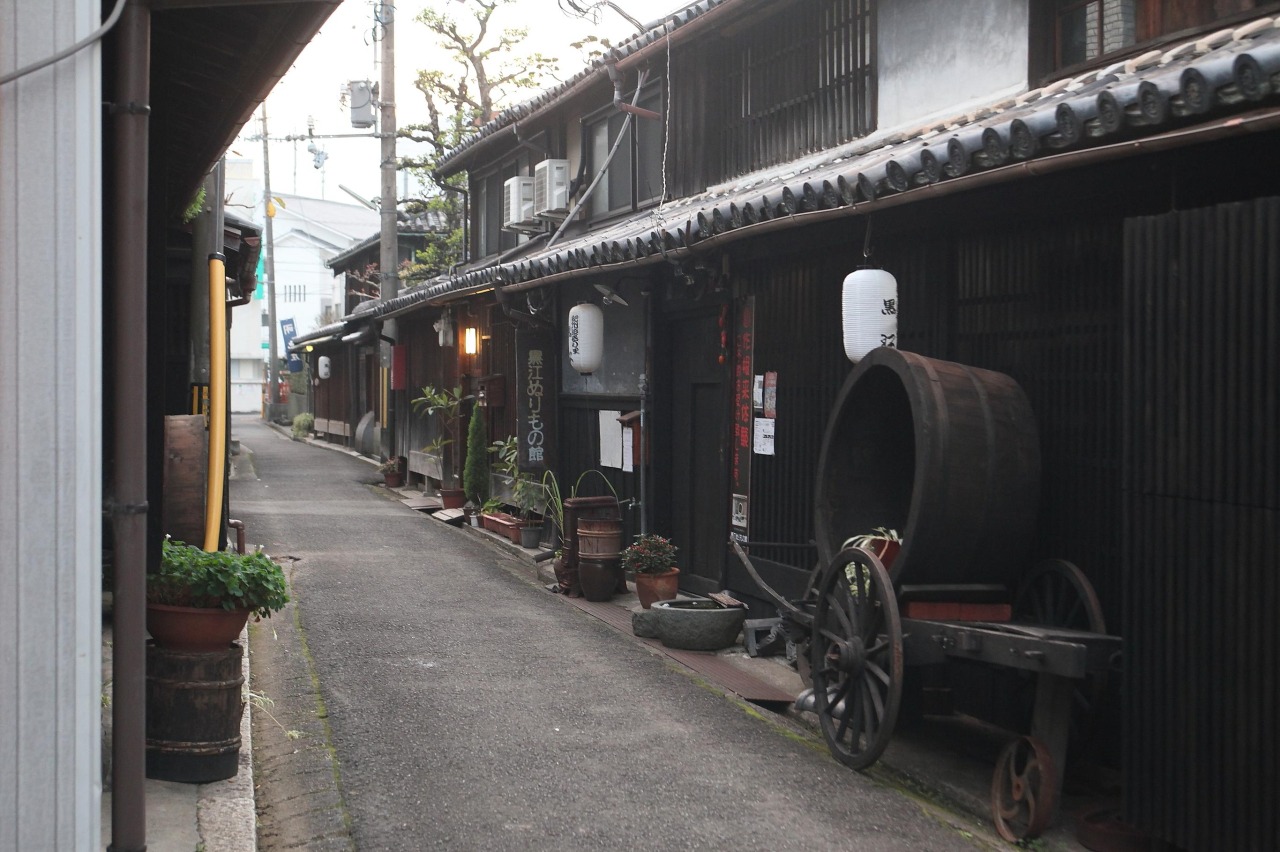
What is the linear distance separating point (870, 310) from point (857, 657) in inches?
103

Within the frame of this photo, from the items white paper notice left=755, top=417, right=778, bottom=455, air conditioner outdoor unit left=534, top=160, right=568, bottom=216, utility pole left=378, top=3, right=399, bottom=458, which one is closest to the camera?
white paper notice left=755, top=417, right=778, bottom=455

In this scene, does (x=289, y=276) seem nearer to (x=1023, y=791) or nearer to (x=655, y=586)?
(x=655, y=586)

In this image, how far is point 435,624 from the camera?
11.8m

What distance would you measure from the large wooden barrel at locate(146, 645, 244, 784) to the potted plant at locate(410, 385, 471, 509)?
14.8 m

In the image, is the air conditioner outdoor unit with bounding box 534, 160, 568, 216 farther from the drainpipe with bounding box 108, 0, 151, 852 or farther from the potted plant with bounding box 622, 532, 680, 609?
the drainpipe with bounding box 108, 0, 151, 852

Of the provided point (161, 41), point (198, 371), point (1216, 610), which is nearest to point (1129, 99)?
point (1216, 610)

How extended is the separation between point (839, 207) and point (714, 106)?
651 cm

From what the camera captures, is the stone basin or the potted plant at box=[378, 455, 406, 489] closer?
the stone basin

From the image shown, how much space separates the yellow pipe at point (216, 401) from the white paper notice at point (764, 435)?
238 inches

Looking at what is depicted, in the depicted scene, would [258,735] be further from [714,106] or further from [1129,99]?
[714,106]

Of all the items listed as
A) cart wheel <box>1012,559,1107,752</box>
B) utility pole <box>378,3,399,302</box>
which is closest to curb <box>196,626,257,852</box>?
cart wheel <box>1012,559,1107,752</box>

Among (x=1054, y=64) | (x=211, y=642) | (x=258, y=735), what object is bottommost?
(x=258, y=735)

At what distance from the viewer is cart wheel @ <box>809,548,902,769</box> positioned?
6.82 m

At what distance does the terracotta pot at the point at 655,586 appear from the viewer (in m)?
12.3
